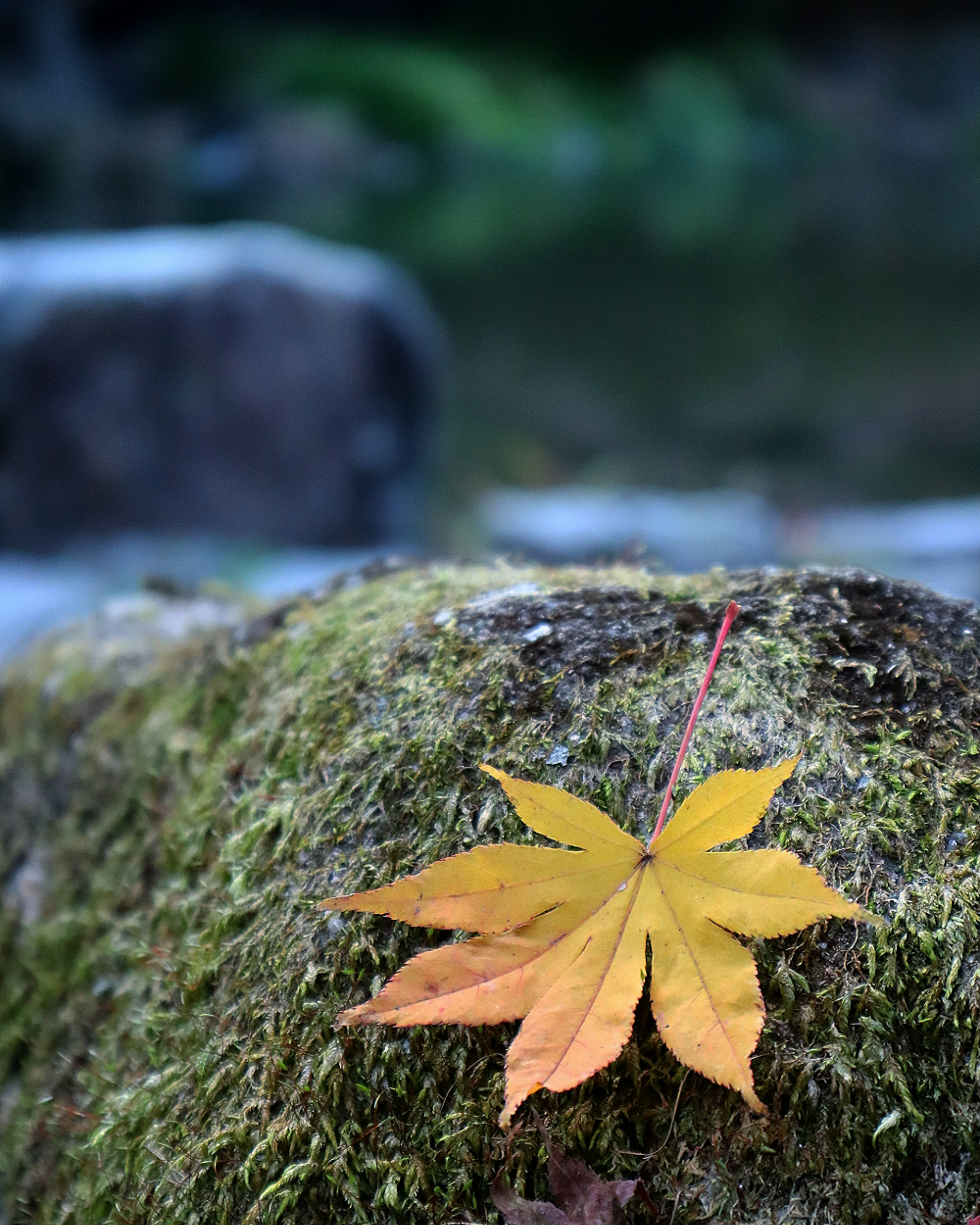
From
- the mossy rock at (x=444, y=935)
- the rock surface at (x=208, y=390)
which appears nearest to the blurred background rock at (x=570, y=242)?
the rock surface at (x=208, y=390)

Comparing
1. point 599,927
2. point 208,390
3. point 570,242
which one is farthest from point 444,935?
point 570,242

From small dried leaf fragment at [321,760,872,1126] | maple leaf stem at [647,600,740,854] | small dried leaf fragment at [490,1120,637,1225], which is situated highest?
maple leaf stem at [647,600,740,854]

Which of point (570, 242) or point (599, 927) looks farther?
point (570, 242)

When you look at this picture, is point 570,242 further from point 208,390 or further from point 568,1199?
point 568,1199

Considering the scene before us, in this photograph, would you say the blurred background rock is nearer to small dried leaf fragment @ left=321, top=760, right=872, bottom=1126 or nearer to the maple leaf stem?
the maple leaf stem

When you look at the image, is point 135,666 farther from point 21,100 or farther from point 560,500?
point 21,100

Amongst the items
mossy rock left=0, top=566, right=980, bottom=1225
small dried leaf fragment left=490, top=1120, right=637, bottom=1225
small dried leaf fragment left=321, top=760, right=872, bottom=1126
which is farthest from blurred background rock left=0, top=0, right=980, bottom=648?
small dried leaf fragment left=490, top=1120, right=637, bottom=1225

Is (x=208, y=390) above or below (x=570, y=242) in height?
below

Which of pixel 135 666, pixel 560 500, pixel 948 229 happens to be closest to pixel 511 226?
pixel 948 229
